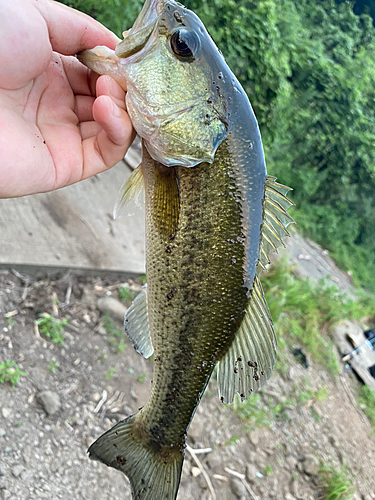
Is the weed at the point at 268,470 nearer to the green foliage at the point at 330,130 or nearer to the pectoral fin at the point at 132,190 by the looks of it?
the pectoral fin at the point at 132,190

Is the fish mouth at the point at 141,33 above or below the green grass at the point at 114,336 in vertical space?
above

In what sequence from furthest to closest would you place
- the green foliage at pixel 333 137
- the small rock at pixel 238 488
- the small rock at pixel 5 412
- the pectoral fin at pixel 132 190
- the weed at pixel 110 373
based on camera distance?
the green foliage at pixel 333 137 < the small rock at pixel 238 488 < the weed at pixel 110 373 < the small rock at pixel 5 412 < the pectoral fin at pixel 132 190

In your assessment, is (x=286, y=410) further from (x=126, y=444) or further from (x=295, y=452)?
(x=126, y=444)

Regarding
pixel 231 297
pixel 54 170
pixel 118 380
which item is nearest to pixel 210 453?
pixel 118 380

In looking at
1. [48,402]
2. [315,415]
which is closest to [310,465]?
[315,415]

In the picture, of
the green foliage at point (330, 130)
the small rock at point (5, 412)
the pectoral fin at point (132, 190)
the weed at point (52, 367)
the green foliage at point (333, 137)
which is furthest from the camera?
the green foliage at point (333, 137)

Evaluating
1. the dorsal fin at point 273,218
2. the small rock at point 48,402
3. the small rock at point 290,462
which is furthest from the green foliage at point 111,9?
the small rock at point 290,462

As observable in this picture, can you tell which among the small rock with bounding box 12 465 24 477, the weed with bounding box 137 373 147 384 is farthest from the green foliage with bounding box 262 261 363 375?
the small rock with bounding box 12 465 24 477
